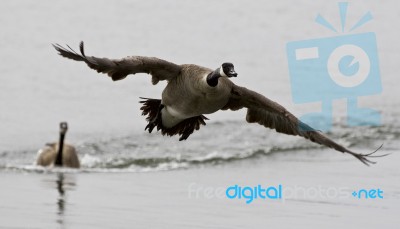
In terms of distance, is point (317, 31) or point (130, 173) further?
point (317, 31)

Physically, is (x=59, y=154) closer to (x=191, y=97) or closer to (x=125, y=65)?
→ (x=191, y=97)

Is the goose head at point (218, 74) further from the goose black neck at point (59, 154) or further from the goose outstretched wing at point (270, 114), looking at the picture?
the goose black neck at point (59, 154)

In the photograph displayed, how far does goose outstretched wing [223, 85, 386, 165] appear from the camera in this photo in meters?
10.9

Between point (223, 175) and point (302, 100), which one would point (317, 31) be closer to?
point (302, 100)

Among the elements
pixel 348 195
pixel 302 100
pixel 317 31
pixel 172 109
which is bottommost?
pixel 348 195

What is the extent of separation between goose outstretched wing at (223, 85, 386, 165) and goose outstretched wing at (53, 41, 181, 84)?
2.54 ft

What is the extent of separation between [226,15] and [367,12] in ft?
15.1

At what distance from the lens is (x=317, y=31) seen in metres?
29.4

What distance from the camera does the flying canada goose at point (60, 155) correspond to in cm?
1609

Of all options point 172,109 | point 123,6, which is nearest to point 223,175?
point 172,109

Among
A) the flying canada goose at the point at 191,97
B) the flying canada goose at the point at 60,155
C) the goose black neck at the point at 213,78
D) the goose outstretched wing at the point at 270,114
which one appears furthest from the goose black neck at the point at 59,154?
the goose black neck at the point at 213,78

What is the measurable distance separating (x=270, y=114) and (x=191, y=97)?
1.32 m

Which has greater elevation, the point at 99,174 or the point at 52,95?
the point at 52,95

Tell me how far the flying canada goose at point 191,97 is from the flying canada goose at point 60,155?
506 centimetres
